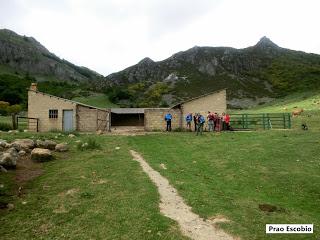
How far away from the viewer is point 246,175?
16281 mm

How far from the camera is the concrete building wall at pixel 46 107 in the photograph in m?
37.9

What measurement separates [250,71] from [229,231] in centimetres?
14985

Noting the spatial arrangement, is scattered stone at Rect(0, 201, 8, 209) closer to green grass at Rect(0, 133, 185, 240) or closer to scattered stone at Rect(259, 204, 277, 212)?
green grass at Rect(0, 133, 185, 240)

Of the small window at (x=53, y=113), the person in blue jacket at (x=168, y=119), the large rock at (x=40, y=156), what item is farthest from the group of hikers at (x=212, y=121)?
the large rock at (x=40, y=156)

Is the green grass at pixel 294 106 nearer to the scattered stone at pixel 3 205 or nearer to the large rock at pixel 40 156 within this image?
the large rock at pixel 40 156

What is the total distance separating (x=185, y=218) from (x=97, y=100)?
83781 mm

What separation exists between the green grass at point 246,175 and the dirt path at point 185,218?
1.07 ft

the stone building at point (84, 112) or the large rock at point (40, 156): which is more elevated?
the stone building at point (84, 112)

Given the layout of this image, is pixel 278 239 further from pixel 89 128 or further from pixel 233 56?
pixel 233 56

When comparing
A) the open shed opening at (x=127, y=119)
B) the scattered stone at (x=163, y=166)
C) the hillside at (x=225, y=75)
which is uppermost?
the hillside at (x=225, y=75)

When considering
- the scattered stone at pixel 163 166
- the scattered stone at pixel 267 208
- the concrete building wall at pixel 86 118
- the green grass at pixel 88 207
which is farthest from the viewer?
the concrete building wall at pixel 86 118

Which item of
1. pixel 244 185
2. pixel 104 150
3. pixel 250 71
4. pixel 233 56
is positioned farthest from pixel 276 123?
pixel 233 56

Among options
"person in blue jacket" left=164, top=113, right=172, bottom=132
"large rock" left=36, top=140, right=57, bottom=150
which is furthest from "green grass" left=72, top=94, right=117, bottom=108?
"large rock" left=36, top=140, right=57, bottom=150

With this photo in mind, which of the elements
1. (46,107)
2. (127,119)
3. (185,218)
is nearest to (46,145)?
(185,218)
